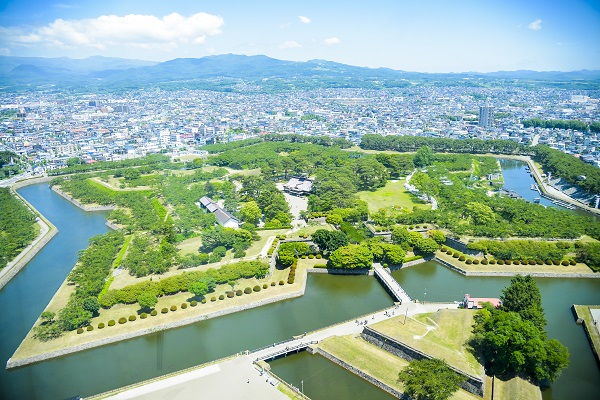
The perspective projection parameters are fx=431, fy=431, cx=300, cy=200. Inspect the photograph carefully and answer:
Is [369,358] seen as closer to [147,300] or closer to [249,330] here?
[249,330]

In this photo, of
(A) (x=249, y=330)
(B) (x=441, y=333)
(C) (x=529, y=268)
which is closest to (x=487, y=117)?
(C) (x=529, y=268)

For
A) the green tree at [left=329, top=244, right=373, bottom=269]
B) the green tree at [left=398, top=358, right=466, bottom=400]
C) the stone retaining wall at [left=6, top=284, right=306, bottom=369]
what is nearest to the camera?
the green tree at [left=398, top=358, right=466, bottom=400]

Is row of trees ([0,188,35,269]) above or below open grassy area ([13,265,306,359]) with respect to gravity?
below

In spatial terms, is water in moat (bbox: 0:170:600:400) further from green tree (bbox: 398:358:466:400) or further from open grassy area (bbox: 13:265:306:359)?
green tree (bbox: 398:358:466:400)

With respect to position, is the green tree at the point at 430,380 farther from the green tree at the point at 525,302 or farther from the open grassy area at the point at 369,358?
the green tree at the point at 525,302

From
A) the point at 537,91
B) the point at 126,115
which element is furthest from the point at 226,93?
the point at 537,91

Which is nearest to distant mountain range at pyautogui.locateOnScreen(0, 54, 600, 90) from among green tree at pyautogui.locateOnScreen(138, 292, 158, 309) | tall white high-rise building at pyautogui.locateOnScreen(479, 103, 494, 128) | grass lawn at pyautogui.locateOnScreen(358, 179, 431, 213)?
tall white high-rise building at pyautogui.locateOnScreen(479, 103, 494, 128)

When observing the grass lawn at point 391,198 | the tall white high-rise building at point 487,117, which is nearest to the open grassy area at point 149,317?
the grass lawn at point 391,198
